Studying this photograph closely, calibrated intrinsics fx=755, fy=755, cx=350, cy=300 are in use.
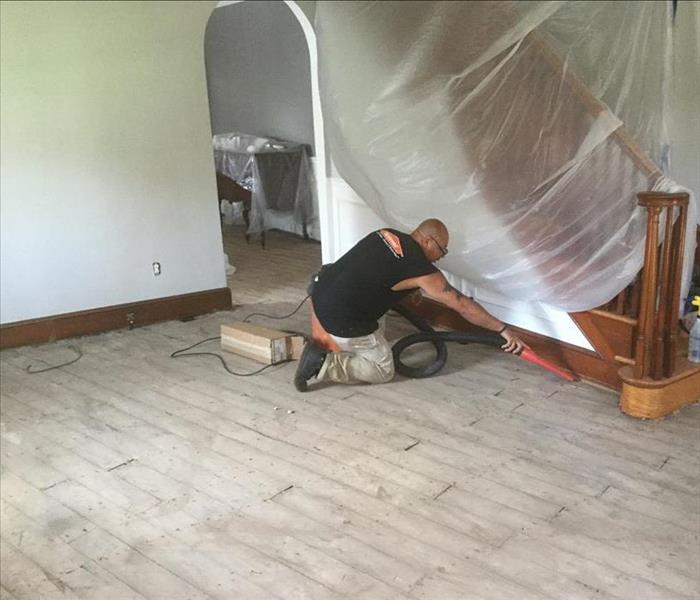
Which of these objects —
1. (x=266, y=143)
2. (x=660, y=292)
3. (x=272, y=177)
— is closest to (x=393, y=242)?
(x=660, y=292)

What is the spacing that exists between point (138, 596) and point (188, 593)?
14 cm

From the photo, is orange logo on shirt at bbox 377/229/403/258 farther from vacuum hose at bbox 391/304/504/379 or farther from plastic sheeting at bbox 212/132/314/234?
plastic sheeting at bbox 212/132/314/234

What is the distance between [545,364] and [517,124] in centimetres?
109

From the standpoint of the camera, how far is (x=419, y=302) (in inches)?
177

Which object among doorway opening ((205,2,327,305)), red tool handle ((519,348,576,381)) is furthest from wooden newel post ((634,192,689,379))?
doorway opening ((205,2,327,305))

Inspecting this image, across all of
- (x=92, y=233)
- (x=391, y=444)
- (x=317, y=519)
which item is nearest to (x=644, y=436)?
(x=391, y=444)

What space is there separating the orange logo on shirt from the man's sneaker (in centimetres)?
59

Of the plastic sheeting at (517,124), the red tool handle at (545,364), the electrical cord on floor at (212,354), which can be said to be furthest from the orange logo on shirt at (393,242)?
the electrical cord on floor at (212,354)

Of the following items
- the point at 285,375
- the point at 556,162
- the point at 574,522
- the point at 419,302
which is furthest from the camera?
the point at 419,302

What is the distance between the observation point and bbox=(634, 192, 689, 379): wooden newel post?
299 cm

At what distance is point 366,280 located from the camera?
135 inches

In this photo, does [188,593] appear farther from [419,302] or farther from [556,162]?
[419,302]

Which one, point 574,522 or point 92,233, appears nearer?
point 574,522

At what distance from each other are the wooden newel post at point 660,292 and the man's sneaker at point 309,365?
1383mm
